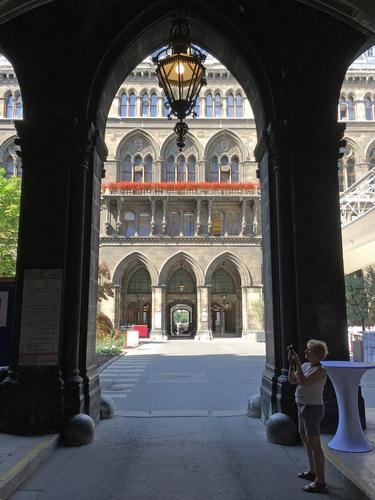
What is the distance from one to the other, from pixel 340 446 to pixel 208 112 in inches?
1519

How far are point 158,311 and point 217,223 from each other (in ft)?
30.5

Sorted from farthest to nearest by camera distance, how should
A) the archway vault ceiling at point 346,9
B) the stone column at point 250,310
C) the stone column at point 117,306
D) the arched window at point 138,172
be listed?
the arched window at point 138,172 → the stone column at point 117,306 → the stone column at point 250,310 → the archway vault ceiling at point 346,9

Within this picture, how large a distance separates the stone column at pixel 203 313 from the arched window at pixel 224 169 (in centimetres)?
1008

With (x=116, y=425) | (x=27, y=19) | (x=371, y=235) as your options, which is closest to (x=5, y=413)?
(x=116, y=425)

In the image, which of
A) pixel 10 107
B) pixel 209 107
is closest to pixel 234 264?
pixel 209 107

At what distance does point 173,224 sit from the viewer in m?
39.1

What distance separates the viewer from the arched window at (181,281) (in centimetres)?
4028

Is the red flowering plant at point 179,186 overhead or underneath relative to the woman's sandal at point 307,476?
overhead

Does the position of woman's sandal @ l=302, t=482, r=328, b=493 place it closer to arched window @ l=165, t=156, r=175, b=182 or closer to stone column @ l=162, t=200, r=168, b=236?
stone column @ l=162, t=200, r=168, b=236

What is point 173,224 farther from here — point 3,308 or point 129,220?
point 3,308

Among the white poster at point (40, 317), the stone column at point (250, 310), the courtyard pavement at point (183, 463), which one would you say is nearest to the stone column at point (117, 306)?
the stone column at point (250, 310)

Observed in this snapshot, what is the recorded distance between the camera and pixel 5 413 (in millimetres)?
5586

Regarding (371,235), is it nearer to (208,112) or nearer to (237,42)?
(237,42)

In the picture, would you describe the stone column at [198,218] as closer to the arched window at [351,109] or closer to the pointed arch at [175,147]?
the pointed arch at [175,147]
